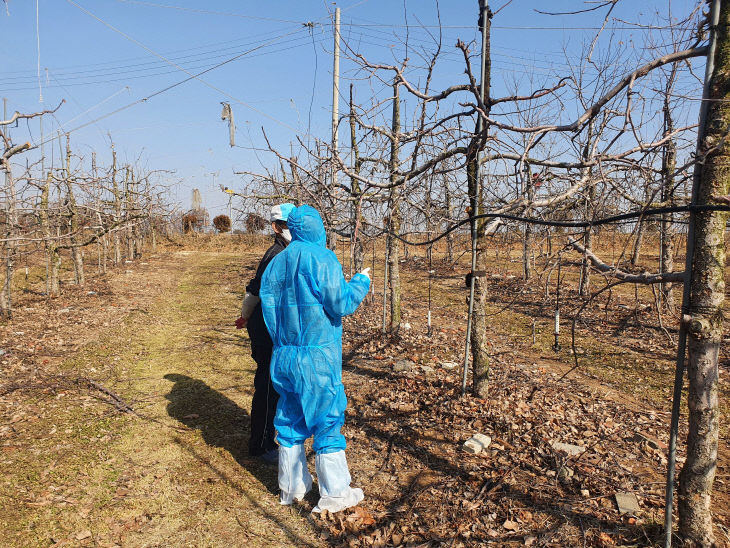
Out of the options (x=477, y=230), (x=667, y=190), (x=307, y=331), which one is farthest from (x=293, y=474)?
(x=667, y=190)

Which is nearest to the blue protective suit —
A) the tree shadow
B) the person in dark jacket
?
the person in dark jacket

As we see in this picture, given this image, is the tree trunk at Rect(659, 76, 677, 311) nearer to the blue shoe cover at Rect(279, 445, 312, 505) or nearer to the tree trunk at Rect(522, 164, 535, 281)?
the tree trunk at Rect(522, 164, 535, 281)

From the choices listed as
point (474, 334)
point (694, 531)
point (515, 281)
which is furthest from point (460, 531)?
point (515, 281)

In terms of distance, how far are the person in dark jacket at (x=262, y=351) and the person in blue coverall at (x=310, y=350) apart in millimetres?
545

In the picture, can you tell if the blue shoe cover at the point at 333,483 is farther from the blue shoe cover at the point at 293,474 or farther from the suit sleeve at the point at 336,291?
Answer: the suit sleeve at the point at 336,291

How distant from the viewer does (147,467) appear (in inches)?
138

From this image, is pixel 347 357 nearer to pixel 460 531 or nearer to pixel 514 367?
pixel 514 367

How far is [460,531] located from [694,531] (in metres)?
1.19

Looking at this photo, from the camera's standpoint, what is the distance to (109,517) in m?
2.93

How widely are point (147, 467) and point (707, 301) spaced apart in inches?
150

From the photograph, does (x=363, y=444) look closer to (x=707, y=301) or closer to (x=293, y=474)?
(x=293, y=474)

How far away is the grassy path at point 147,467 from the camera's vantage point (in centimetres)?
281

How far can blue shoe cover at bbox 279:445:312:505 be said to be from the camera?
9.69ft

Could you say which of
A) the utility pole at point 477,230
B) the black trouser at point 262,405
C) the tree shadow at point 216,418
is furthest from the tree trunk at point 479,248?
the tree shadow at point 216,418
